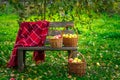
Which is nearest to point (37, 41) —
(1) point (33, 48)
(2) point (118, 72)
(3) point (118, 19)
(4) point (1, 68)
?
(1) point (33, 48)

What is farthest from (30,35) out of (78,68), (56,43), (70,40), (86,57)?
(86,57)

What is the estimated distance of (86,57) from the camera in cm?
1106

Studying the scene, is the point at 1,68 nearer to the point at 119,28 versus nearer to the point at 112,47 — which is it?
the point at 112,47

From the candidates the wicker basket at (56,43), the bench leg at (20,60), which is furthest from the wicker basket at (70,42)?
the bench leg at (20,60)

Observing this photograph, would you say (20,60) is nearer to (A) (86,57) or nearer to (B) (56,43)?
(B) (56,43)

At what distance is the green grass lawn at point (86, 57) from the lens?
899 cm

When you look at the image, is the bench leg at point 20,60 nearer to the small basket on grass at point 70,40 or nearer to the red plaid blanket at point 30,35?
the red plaid blanket at point 30,35

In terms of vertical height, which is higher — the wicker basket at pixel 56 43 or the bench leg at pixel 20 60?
the wicker basket at pixel 56 43

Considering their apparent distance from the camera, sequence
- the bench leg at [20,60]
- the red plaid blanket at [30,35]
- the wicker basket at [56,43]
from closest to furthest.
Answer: the wicker basket at [56,43], the bench leg at [20,60], the red plaid blanket at [30,35]

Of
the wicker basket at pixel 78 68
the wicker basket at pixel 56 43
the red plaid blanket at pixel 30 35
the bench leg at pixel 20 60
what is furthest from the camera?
the red plaid blanket at pixel 30 35

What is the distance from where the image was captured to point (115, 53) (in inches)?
455

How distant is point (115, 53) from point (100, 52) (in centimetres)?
41

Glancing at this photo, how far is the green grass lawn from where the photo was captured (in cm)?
899

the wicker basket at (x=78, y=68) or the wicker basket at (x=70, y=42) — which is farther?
the wicker basket at (x=70, y=42)
